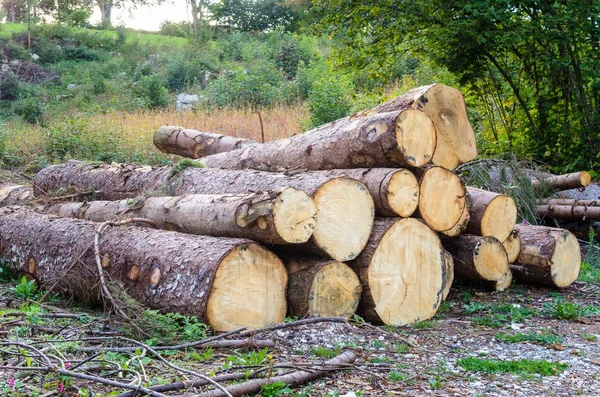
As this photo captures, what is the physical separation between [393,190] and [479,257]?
122 cm

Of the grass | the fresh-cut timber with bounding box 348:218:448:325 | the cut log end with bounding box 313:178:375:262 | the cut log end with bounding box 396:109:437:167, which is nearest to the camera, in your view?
the grass

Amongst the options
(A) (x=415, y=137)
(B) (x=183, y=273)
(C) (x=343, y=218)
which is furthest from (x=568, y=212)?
(B) (x=183, y=273)

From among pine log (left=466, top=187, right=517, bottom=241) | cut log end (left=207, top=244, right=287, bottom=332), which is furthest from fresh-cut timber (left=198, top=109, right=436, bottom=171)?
cut log end (left=207, top=244, right=287, bottom=332)

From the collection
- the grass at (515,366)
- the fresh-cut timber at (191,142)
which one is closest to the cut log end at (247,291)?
the grass at (515,366)

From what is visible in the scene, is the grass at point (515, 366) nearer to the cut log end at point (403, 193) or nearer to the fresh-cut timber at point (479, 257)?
the cut log end at point (403, 193)

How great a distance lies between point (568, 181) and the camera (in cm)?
793

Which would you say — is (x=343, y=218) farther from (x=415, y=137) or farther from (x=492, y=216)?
(x=492, y=216)

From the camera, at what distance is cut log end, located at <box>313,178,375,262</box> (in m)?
4.75

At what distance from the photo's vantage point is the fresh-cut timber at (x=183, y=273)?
431 centimetres

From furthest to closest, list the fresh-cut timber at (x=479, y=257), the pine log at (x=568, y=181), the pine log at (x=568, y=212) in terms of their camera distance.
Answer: the pine log at (x=568, y=181), the pine log at (x=568, y=212), the fresh-cut timber at (x=479, y=257)

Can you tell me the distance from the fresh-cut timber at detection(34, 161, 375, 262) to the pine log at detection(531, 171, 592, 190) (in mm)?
3887

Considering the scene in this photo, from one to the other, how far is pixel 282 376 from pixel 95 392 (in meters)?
0.91

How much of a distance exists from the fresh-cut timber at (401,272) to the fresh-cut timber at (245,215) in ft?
2.04

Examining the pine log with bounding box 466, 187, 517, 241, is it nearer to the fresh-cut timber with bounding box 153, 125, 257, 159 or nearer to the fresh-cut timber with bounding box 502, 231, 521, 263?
the fresh-cut timber with bounding box 502, 231, 521, 263
